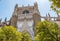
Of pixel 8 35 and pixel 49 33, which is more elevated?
pixel 49 33

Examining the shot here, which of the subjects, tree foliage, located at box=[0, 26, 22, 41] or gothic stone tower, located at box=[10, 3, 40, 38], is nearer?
tree foliage, located at box=[0, 26, 22, 41]

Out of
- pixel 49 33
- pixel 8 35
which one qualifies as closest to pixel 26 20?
pixel 8 35

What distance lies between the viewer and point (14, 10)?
189 feet

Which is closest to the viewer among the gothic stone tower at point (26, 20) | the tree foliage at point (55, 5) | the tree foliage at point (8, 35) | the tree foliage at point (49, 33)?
the tree foliage at point (55, 5)

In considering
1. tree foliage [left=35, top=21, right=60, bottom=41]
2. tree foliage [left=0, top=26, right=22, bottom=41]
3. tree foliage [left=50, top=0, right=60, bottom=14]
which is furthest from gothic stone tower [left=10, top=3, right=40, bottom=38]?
tree foliage [left=50, top=0, right=60, bottom=14]

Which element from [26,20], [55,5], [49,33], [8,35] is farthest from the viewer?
[26,20]

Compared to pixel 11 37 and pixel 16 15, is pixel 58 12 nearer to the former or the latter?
pixel 11 37

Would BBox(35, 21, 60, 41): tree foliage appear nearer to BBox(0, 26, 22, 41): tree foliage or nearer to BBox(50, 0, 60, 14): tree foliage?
BBox(0, 26, 22, 41): tree foliage

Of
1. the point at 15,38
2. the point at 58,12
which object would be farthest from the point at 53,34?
the point at 58,12

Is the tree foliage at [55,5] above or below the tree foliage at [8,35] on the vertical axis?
above

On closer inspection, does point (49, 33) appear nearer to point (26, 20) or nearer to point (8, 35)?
point (8, 35)

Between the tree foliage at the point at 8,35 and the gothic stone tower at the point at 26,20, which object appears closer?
the tree foliage at the point at 8,35

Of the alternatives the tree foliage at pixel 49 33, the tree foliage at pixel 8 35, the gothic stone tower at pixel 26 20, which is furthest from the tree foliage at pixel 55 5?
the gothic stone tower at pixel 26 20

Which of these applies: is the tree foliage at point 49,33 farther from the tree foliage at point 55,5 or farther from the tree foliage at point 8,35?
the tree foliage at point 55,5
